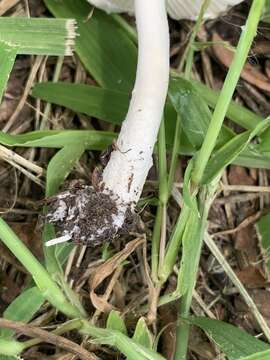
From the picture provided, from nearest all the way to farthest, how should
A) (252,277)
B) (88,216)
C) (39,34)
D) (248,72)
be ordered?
(88,216), (39,34), (252,277), (248,72)

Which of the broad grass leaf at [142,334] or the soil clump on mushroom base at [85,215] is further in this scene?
the soil clump on mushroom base at [85,215]

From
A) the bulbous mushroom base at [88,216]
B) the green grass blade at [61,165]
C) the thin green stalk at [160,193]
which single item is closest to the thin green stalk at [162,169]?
the thin green stalk at [160,193]

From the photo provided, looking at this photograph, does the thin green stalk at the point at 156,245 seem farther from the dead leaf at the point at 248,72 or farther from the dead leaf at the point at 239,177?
the dead leaf at the point at 248,72

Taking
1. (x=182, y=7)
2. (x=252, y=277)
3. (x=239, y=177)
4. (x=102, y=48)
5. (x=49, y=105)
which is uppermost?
(x=182, y=7)

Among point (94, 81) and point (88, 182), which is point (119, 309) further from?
point (94, 81)

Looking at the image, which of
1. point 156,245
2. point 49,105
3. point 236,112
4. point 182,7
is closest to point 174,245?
point 156,245

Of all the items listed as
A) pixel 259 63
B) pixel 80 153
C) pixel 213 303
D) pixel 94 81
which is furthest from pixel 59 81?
pixel 213 303

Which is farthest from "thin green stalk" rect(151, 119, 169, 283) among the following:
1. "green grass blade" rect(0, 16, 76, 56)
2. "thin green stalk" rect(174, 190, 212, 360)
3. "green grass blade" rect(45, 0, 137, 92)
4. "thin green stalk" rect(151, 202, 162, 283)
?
"green grass blade" rect(0, 16, 76, 56)

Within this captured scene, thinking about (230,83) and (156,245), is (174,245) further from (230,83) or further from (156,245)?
(230,83)

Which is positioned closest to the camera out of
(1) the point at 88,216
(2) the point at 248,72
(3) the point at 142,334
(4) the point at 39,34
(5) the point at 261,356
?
(5) the point at 261,356
